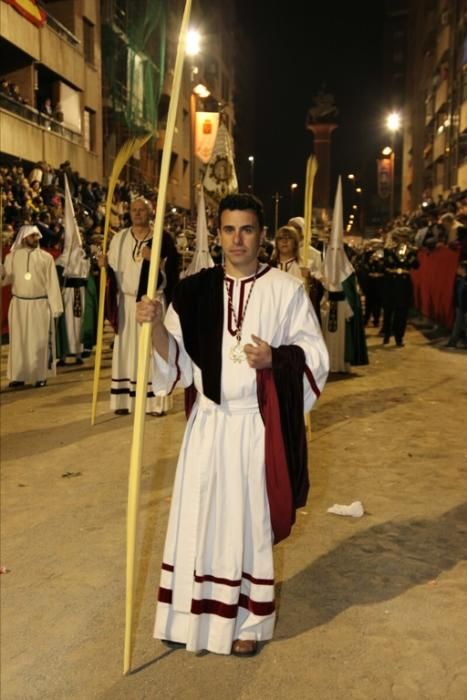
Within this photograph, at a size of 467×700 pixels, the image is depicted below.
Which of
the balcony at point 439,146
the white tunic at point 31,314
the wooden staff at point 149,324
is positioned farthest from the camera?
the balcony at point 439,146

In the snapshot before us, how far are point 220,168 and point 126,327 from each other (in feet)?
23.6

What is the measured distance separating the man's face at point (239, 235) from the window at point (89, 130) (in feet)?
95.7

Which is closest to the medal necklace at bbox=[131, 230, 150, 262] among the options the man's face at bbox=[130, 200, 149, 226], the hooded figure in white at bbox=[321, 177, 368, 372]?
the man's face at bbox=[130, 200, 149, 226]

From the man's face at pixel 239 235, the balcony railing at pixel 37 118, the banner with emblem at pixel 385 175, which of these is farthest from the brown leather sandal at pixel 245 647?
the banner with emblem at pixel 385 175

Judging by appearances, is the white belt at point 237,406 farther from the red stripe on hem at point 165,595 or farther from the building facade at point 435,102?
the building facade at point 435,102

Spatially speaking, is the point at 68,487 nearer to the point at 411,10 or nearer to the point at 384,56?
the point at 411,10

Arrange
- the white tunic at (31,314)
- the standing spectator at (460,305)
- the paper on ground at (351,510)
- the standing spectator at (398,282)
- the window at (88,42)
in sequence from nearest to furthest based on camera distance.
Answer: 1. the paper on ground at (351,510)
2. the white tunic at (31,314)
3. the standing spectator at (460,305)
4. the standing spectator at (398,282)
5. the window at (88,42)

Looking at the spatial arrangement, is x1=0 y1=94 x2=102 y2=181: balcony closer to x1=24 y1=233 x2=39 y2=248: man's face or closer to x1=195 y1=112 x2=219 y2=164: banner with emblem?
x1=195 y1=112 x2=219 y2=164: banner with emblem

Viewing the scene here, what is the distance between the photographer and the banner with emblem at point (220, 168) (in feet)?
46.5

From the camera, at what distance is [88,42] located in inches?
1236

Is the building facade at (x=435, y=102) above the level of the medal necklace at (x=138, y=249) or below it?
above

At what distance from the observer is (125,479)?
5.95m

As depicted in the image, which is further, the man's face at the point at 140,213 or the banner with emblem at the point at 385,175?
the banner with emblem at the point at 385,175

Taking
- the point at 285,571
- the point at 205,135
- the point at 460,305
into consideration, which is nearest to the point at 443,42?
the point at 205,135
